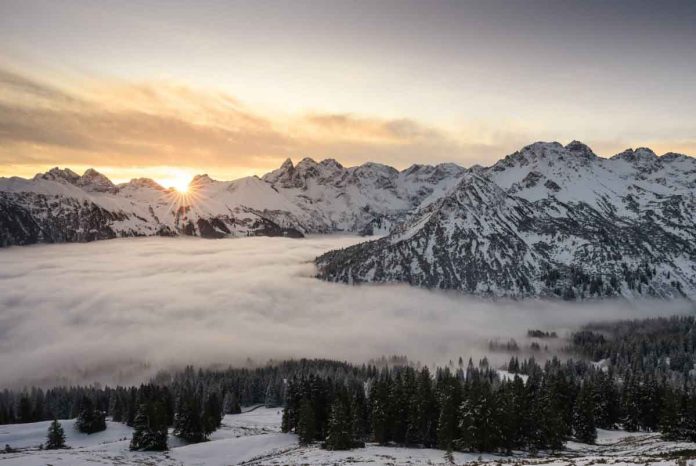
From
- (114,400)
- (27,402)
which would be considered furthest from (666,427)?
(27,402)

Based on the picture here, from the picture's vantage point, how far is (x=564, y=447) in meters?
89.3

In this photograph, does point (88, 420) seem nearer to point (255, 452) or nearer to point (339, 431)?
point (255, 452)

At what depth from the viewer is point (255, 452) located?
91.9 metres

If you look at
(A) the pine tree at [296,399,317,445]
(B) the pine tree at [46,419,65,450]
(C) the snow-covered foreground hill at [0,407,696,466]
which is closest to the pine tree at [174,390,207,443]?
(C) the snow-covered foreground hill at [0,407,696,466]

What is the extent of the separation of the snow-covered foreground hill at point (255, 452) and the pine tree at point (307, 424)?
2.41m

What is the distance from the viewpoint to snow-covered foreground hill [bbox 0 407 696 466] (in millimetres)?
71812

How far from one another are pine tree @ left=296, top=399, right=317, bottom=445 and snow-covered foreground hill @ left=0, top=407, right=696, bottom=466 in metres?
2.41

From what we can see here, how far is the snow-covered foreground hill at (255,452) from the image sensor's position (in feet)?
236

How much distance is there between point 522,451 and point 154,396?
81.0 metres

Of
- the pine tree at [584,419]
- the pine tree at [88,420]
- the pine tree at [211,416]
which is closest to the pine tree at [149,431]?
the pine tree at [211,416]

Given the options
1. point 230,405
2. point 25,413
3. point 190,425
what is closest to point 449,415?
point 190,425

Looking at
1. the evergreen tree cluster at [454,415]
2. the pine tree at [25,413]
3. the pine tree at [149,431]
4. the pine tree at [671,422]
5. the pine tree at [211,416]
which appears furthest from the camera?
the pine tree at [25,413]

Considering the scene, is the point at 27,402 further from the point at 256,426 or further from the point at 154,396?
the point at 256,426

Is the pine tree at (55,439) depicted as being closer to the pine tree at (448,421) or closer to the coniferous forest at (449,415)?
the coniferous forest at (449,415)
